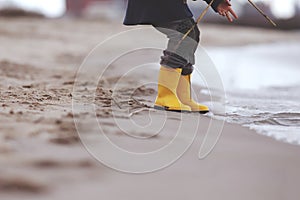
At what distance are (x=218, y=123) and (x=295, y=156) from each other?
0.79 feet

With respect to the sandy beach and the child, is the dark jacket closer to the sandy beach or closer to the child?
the child

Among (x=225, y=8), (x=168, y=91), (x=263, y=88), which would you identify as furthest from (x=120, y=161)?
(x=263, y=88)

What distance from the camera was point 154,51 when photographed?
2.32 metres

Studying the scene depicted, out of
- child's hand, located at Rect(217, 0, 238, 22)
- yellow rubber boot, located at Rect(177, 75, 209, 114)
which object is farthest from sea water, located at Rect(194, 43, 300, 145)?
child's hand, located at Rect(217, 0, 238, 22)

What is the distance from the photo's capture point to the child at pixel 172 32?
106cm

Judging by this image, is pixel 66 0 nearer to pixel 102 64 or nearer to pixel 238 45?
pixel 238 45

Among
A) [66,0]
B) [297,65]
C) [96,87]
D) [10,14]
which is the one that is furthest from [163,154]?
[66,0]

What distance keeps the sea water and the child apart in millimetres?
120

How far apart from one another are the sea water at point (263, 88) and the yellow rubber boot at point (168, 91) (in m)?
0.10

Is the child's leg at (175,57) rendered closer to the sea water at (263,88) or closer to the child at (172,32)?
the child at (172,32)

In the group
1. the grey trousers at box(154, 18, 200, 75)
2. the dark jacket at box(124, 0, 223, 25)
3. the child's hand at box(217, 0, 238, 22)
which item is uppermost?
the child's hand at box(217, 0, 238, 22)

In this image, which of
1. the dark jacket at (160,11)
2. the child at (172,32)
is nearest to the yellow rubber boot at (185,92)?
the child at (172,32)

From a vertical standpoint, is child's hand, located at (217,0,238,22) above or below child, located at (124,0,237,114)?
above

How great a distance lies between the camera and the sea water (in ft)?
3.35
